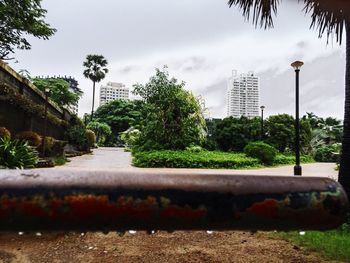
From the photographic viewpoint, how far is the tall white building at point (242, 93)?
12131 cm

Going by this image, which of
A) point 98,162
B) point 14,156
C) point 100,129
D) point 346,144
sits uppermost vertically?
point 100,129

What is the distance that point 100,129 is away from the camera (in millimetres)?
55812

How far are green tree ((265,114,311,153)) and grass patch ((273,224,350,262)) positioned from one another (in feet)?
97.8

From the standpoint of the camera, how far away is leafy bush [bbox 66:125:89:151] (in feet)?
93.1

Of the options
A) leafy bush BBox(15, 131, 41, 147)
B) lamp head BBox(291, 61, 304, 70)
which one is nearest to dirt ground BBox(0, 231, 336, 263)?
lamp head BBox(291, 61, 304, 70)

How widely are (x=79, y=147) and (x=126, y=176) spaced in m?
30.2

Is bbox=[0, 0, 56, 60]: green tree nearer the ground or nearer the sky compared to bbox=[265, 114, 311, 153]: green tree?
nearer the sky

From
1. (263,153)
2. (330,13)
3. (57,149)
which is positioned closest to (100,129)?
(57,149)

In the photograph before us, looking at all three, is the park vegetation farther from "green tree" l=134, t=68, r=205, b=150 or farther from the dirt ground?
the dirt ground

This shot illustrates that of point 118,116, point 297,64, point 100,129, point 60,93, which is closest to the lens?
point 297,64

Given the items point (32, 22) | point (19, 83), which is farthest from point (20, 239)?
A: point (32, 22)

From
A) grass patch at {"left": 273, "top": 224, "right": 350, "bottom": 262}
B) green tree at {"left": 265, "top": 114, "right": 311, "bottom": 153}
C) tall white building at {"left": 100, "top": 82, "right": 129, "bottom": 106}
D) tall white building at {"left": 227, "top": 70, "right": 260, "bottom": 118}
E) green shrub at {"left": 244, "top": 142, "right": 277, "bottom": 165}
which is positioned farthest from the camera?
tall white building at {"left": 100, "top": 82, "right": 129, "bottom": 106}

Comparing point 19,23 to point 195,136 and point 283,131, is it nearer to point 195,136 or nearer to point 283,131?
point 195,136

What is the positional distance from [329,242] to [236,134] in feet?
96.3
